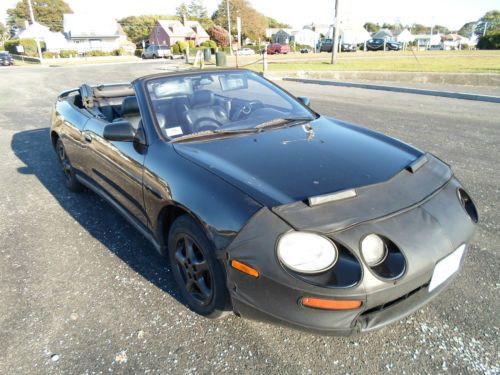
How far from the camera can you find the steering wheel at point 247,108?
3.13 m

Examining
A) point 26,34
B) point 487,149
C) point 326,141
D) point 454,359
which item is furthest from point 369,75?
point 26,34

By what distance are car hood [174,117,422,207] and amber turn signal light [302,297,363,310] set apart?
48 centimetres

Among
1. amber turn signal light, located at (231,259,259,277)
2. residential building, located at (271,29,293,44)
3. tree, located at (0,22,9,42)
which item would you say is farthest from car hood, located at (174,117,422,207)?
tree, located at (0,22,9,42)

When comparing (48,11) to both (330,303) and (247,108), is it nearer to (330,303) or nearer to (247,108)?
(247,108)

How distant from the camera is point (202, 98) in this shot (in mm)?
3168

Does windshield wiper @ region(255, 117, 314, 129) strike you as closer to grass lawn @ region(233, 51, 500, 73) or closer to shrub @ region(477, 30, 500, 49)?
grass lawn @ region(233, 51, 500, 73)

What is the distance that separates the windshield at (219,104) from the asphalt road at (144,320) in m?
1.12

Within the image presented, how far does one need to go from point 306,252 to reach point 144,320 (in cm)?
122

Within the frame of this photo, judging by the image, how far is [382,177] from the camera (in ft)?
7.11

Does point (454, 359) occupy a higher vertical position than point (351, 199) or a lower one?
lower

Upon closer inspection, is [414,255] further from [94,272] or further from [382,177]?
[94,272]

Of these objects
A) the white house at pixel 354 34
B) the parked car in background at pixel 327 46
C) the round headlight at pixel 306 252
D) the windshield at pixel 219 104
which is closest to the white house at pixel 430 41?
the white house at pixel 354 34

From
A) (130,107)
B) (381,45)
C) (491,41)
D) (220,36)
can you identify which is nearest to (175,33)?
(220,36)

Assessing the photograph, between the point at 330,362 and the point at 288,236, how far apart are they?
77 cm
